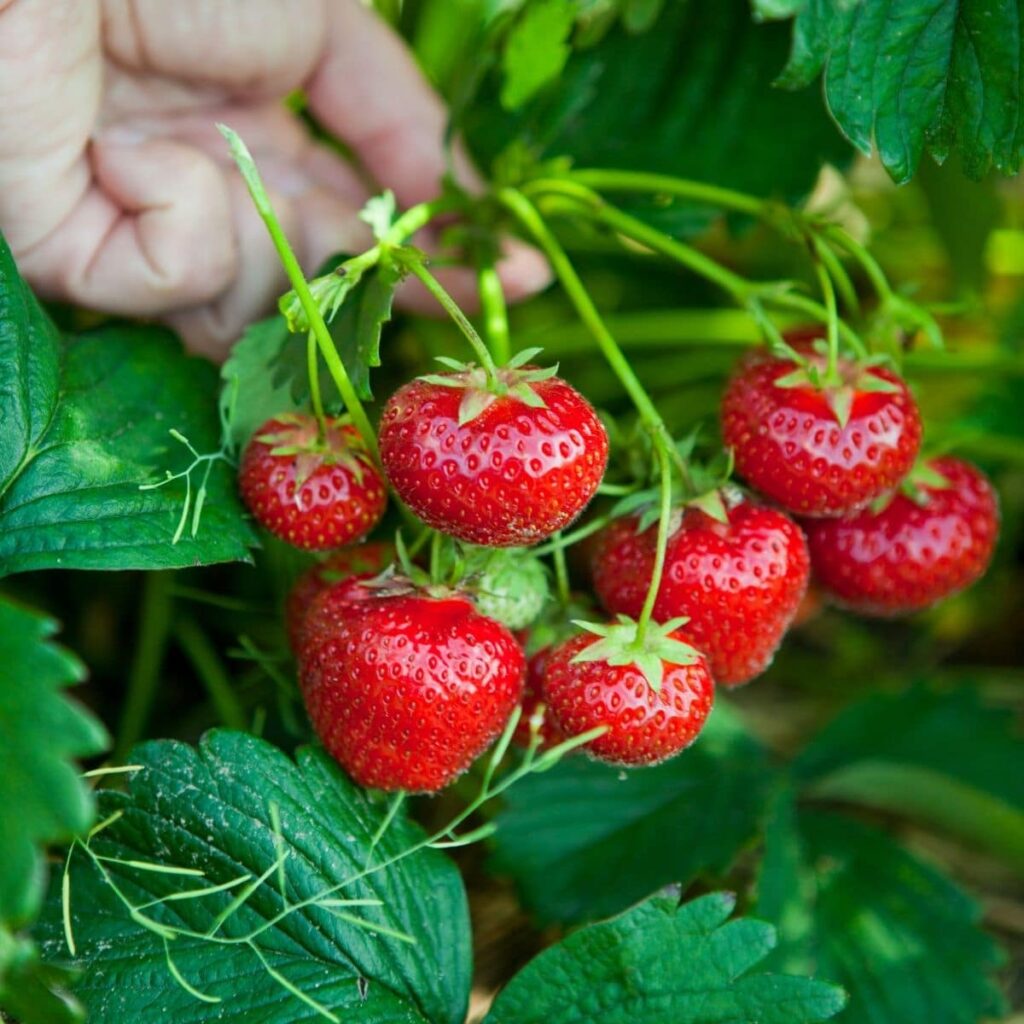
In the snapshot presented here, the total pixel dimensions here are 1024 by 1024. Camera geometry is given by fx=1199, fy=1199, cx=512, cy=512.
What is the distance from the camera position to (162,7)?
2.72ft

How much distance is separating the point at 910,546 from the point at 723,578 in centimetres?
18

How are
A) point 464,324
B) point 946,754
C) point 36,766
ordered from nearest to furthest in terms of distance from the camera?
point 36,766 → point 464,324 → point 946,754

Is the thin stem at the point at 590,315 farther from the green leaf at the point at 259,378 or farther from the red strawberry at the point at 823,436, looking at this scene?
the green leaf at the point at 259,378

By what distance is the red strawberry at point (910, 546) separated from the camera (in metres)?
0.82

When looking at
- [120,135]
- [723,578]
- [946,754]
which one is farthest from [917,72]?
[946,754]

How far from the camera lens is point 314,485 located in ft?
2.27

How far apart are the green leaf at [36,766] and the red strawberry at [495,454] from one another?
20 centimetres

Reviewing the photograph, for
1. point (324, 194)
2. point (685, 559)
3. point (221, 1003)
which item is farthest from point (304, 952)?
point (324, 194)

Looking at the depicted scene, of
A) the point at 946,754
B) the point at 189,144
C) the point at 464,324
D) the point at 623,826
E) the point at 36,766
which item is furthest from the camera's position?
the point at 946,754

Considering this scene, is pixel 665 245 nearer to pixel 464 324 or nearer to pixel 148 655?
pixel 464 324

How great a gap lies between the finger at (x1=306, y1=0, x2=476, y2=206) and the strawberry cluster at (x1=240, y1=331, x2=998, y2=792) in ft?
1.20

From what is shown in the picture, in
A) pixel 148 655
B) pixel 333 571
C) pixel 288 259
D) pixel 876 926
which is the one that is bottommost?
pixel 876 926

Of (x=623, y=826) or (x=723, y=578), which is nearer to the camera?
(x=723, y=578)

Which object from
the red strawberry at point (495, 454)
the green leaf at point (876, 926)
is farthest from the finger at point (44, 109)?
the green leaf at point (876, 926)
